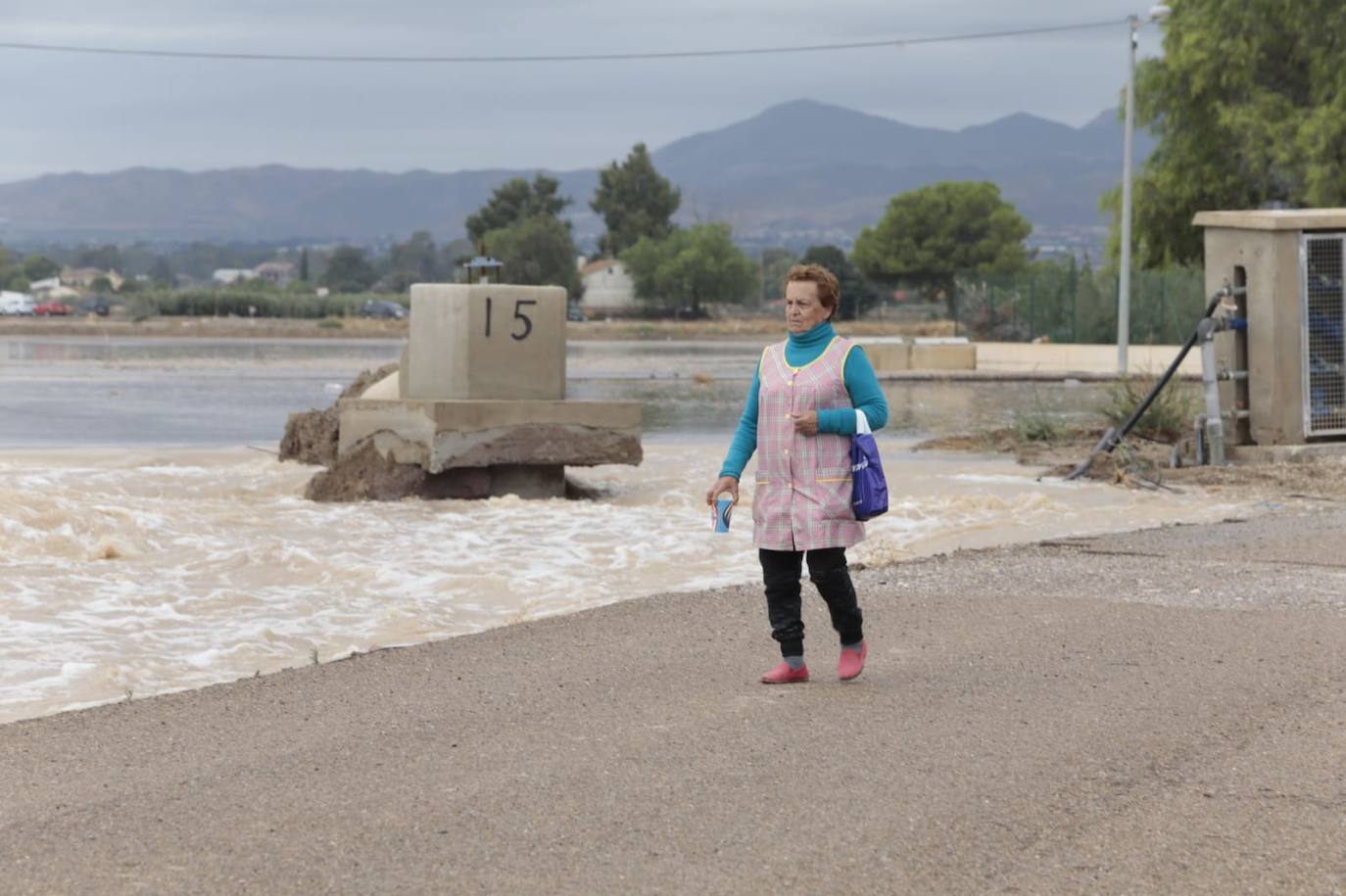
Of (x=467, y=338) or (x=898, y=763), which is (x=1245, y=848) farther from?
(x=467, y=338)

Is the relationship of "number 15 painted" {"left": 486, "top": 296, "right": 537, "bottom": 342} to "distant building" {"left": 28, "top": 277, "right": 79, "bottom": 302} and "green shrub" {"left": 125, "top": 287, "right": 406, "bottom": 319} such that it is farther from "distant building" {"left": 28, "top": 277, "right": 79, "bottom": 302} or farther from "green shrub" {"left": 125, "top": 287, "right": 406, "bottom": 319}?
"distant building" {"left": 28, "top": 277, "right": 79, "bottom": 302}

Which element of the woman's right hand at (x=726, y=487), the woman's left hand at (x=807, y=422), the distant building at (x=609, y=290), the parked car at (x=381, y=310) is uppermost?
the distant building at (x=609, y=290)

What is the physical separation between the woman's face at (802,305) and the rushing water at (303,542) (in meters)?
3.27

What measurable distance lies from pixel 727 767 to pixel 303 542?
7752mm

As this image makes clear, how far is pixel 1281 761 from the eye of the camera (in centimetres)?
614

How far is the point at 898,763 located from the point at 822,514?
1.29 metres

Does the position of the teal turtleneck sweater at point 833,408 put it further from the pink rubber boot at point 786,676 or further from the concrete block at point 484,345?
the concrete block at point 484,345

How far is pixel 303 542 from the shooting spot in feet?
43.4

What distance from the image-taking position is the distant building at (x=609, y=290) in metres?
128

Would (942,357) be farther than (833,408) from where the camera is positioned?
Yes

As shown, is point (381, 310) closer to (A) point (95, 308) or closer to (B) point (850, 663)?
(A) point (95, 308)

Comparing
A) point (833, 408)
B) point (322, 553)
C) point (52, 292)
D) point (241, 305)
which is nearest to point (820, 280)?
point (833, 408)

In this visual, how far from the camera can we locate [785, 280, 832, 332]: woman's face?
7102mm

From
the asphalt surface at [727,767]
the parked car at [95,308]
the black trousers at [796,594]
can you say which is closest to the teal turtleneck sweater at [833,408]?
the black trousers at [796,594]
